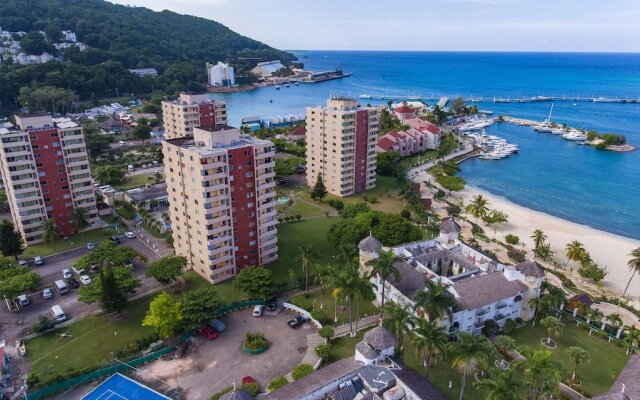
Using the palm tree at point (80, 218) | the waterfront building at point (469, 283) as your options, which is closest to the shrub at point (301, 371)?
the waterfront building at point (469, 283)

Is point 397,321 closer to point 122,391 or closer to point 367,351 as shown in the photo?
point 367,351

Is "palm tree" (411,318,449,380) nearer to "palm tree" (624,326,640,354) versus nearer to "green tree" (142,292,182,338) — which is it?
"palm tree" (624,326,640,354)

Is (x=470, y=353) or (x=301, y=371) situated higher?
(x=470, y=353)

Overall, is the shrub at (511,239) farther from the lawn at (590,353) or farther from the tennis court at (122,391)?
the tennis court at (122,391)

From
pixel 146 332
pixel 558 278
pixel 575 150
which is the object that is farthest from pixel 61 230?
pixel 575 150

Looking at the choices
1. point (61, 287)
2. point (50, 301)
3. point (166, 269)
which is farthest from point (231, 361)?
point (61, 287)

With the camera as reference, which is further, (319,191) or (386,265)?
(319,191)
